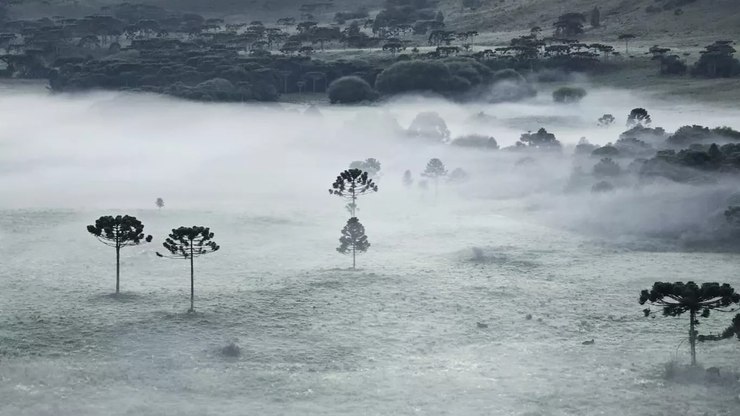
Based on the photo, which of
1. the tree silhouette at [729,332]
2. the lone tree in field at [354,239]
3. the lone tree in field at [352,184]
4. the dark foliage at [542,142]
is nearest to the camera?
the tree silhouette at [729,332]

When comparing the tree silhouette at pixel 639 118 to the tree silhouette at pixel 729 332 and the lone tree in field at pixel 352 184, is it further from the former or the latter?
the tree silhouette at pixel 729 332

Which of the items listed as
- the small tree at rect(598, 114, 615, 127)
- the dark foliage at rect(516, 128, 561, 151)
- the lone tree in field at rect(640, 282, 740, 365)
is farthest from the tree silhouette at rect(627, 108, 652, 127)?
the lone tree in field at rect(640, 282, 740, 365)

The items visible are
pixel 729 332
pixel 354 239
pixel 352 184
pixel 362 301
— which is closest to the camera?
pixel 729 332

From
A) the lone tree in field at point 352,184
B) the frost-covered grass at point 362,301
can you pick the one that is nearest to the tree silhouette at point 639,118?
the frost-covered grass at point 362,301

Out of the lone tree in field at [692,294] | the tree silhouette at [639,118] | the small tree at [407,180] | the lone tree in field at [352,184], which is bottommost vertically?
the lone tree in field at [692,294]

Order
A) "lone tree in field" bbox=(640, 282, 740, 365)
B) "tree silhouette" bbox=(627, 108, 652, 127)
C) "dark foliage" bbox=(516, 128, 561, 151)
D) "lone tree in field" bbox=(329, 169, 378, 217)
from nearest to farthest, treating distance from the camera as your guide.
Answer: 1. "lone tree in field" bbox=(640, 282, 740, 365)
2. "lone tree in field" bbox=(329, 169, 378, 217)
3. "dark foliage" bbox=(516, 128, 561, 151)
4. "tree silhouette" bbox=(627, 108, 652, 127)

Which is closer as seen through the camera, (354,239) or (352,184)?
(354,239)

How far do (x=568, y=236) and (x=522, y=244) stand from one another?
299 inches

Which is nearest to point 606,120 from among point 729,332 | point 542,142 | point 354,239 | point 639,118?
point 639,118

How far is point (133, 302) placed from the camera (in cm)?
8488

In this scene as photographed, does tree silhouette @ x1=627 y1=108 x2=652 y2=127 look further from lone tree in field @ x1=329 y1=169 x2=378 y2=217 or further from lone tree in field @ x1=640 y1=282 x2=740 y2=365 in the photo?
lone tree in field @ x1=640 y1=282 x2=740 y2=365

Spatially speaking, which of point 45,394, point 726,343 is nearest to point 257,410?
point 45,394

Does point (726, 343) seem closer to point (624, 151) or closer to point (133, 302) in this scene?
point (133, 302)

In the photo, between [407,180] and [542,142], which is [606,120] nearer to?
[542,142]
